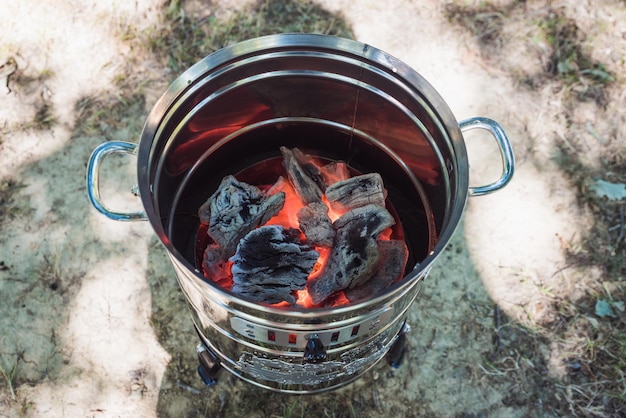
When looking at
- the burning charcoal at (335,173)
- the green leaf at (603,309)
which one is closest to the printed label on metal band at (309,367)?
the burning charcoal at (335,173)

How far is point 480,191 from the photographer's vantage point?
4.53 feet

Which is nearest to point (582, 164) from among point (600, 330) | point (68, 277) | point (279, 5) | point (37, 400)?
point (600, 330)

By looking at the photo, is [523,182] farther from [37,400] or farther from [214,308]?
[37,400]

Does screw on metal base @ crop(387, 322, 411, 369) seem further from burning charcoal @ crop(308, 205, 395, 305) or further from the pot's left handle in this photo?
the pot's left handle

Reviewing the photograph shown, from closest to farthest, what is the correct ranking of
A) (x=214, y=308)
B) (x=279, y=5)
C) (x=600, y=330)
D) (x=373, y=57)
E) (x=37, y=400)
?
1. (x=214, y=308)
2. (x=373, y=57)
3. (x=37, y=400)
4. (x=600, y=330)
5. (x=279, y=5)

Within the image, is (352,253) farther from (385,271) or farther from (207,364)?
(207,364)

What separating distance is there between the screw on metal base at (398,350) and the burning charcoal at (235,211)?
595mm

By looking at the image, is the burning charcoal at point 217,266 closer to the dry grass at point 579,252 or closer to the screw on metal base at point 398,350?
the screw on metal base at point 398,350

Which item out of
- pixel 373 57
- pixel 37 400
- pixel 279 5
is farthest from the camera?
pixel 279 5

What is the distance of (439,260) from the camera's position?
2.17 m

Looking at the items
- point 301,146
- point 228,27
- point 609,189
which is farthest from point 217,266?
point 609,189

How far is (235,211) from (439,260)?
94 cm

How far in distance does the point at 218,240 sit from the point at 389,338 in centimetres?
58

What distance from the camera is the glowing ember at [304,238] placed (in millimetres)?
1489
